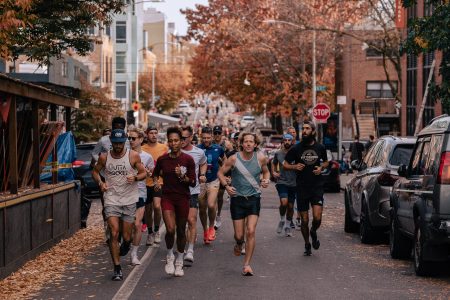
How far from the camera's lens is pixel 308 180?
587 inches

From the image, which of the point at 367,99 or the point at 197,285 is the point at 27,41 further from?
the point at 367,99

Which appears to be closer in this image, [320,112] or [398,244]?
[398,244]

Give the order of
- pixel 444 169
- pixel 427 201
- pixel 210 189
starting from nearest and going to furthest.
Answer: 1. pixel 444 169
2. pixel 427 201
3. pixel 210 189

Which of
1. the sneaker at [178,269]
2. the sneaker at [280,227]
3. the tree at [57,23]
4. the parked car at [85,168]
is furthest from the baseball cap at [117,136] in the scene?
the parked car at [85,168]

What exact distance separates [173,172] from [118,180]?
0.72 m

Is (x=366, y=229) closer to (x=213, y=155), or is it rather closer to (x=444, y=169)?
(x=213, y=155)

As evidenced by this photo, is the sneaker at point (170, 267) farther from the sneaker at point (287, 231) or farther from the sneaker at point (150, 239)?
the sneaker at point (287, 231)

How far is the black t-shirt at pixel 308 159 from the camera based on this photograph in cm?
1481

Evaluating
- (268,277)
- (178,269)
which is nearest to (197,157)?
(178,269)

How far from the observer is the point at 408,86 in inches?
1928

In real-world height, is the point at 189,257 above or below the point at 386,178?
below

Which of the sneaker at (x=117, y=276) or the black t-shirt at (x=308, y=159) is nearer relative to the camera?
the sneaker at (x=117, y=276)


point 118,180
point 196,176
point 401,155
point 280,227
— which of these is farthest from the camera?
point 280,227

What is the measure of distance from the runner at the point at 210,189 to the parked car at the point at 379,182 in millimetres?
2489
